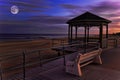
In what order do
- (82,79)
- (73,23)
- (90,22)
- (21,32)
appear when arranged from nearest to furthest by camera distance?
(82,79), (90,22), (73,23), (21,32)

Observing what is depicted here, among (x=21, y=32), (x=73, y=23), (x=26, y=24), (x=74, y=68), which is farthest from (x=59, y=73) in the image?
(x=21, y=32)

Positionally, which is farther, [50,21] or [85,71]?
[50,21]

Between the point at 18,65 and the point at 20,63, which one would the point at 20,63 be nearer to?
the point at 20,63

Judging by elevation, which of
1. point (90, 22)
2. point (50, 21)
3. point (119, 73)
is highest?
point (50, 21)

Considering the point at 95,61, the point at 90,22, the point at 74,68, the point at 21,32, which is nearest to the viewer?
the point at 74,68

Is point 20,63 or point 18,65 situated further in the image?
point 20,63

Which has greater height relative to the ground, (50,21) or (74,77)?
(50,21)

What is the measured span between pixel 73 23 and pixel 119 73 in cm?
781

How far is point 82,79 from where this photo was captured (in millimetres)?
4008

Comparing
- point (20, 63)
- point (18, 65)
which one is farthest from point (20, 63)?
point (18, 65)

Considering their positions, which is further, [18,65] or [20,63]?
[20,63]

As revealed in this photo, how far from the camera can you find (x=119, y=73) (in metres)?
4.63

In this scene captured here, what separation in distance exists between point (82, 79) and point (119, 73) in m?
1.42

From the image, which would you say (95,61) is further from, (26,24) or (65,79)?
(26,24)
